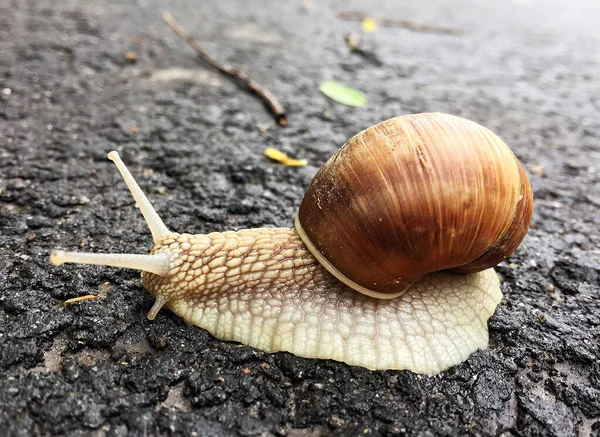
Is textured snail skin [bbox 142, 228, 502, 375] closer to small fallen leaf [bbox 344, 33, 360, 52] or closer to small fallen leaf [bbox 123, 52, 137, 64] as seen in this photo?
small fallen leaf [bbox 123, 52, 137, 64]

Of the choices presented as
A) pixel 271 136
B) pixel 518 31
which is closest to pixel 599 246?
pixel 271 136

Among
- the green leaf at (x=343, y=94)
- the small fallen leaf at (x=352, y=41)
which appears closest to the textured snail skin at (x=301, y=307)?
the green leaf at (x=343, y=94)

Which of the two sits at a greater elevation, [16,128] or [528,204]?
[528,204]

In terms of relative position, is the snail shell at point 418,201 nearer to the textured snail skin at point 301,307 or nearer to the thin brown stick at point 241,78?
the textured snail skin at point 301,307

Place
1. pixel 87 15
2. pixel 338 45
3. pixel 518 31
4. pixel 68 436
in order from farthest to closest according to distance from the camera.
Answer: pixel 518 31, pixel 338 45, pixel 87 15, pixel 68 436

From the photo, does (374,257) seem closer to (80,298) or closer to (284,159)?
(80,298)

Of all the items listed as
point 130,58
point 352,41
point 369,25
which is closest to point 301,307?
point 130,58

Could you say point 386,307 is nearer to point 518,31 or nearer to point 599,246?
point 599,246

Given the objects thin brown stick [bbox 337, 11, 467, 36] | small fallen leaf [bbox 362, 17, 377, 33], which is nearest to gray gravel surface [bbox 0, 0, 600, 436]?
thin brown stick [bbox 337, 11, 467, 36]
